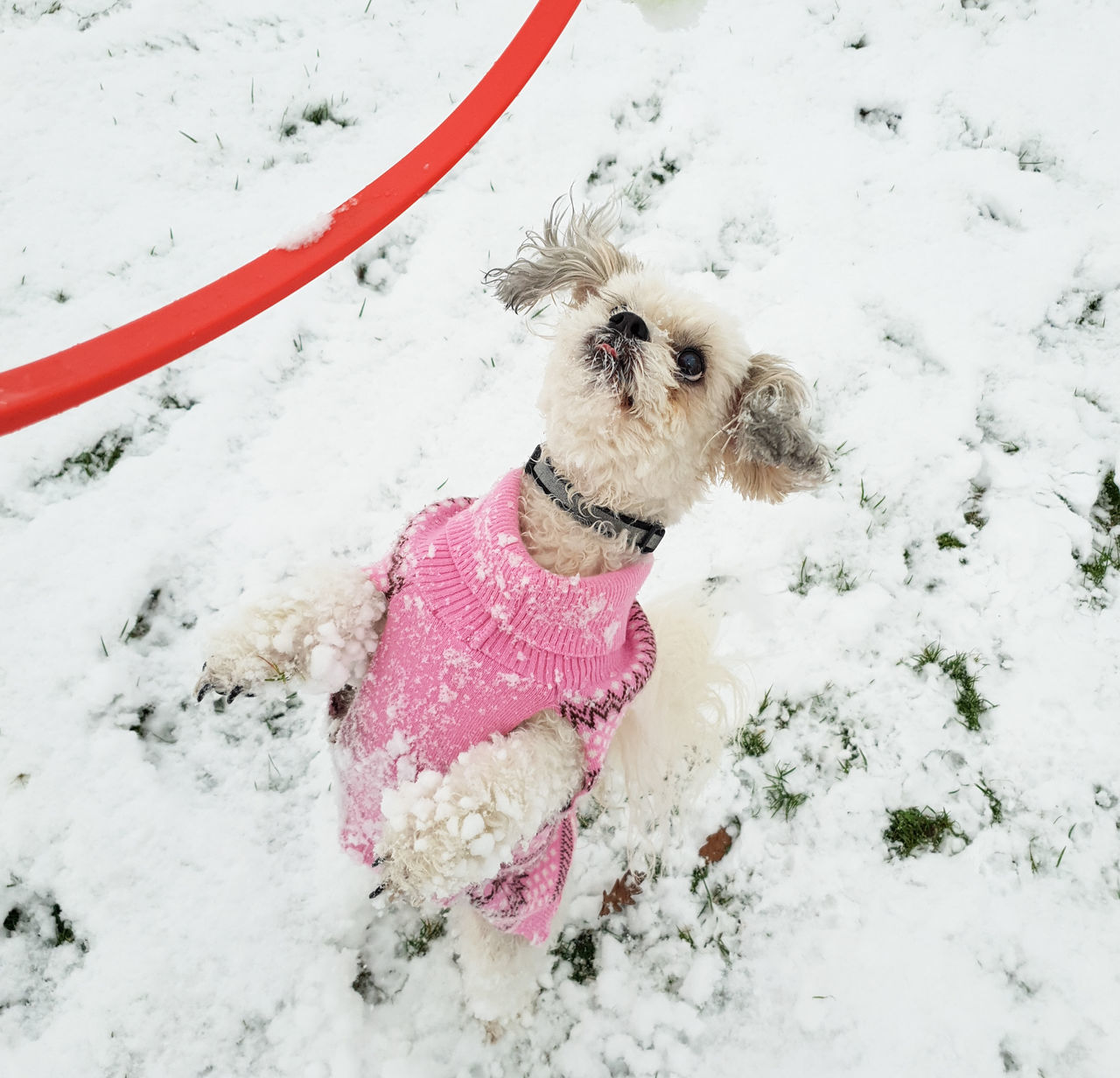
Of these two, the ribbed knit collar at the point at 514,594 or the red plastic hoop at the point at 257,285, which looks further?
the ribbed knit collar at the point at 514,594

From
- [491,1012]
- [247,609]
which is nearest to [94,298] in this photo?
[247,609]

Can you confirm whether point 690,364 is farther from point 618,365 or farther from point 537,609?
point 537,609

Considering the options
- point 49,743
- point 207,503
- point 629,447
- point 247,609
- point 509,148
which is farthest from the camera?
point 509,148

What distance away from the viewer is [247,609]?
1619 mm

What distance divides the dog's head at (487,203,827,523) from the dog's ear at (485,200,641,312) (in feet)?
0.25

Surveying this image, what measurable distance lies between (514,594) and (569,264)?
87 cm

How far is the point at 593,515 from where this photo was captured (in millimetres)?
1582

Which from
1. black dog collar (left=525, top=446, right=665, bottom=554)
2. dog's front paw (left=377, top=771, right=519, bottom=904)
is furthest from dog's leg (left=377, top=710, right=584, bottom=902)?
black dog collar (left=525, top=446, right=665, bottom=554)

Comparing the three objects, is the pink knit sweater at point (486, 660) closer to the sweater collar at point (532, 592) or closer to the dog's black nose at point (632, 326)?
the sweater collar at point (532, 592)

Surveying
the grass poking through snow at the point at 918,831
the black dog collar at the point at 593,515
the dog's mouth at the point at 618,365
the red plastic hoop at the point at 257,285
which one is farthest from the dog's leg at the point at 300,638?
the grass poking through snow at the point at 918,831

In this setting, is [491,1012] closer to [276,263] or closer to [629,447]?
[629,447]

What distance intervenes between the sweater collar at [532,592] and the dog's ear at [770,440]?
1.15 feet

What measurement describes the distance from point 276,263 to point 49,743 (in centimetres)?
172

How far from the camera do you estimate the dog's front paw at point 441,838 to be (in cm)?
138
